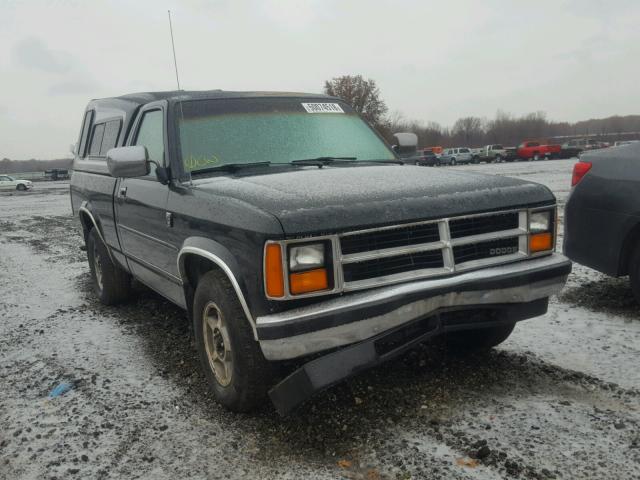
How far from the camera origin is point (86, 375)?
387cm

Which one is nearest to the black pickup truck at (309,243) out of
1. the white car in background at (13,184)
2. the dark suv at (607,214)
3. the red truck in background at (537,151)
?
the dark suv at (607,214)

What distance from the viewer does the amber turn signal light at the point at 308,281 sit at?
2.62 meters

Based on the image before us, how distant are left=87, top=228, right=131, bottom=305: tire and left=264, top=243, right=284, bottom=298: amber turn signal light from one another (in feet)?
10.4

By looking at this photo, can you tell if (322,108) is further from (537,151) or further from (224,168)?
(537,151)

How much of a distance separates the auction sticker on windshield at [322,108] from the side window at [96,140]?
7.86 ft

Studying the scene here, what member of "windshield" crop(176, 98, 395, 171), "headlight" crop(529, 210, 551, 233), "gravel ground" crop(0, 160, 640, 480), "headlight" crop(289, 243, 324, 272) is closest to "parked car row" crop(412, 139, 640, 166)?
"windshield" crop(176, 98, 395, 171)

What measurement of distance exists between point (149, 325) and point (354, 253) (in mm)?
2851

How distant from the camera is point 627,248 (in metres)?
4.59

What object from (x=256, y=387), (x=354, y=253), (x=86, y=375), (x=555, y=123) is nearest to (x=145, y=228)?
(x=86, y=375)

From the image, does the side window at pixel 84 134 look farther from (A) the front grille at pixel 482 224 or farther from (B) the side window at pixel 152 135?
(A) the front grille at pixel 482 224

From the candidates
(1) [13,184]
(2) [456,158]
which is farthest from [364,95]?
(1) [13,184]

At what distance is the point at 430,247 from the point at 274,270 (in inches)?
31.9

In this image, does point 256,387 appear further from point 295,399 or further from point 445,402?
point 445,402

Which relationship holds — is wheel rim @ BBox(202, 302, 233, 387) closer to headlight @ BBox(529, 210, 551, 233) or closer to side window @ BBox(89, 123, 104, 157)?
headlight @ BBox(529, 210, 551, 233)
